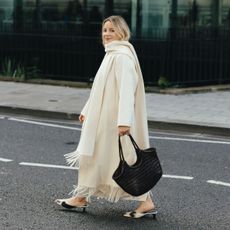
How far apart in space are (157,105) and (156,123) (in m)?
1.65

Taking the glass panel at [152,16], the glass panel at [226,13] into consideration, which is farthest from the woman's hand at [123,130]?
the glass panel at [226,13]

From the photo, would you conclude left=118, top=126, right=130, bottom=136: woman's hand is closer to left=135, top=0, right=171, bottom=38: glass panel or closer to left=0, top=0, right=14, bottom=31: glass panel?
left=135, top=0, right=171, bottom=38: glass panel

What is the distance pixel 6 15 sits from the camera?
1678 centimetres

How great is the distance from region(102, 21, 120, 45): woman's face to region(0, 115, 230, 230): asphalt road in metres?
1.51

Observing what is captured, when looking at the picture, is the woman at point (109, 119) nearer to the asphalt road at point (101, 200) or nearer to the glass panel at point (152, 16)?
the asphalt road at point (101, 200)

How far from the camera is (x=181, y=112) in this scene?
1139 cm

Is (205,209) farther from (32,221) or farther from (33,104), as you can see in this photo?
(33,104)

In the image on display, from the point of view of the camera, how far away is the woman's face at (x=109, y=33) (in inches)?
209

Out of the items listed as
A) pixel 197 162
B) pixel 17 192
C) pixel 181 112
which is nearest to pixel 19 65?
pixel 181 112

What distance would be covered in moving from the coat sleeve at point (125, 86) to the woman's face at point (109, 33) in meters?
0.19

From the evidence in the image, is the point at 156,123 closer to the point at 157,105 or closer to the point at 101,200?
the point at 157,105

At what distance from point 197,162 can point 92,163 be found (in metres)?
2.77

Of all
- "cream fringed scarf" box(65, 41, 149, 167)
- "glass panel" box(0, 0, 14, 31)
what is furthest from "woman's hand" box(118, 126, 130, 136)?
"glass panel" box(0, 0, 14, 31)

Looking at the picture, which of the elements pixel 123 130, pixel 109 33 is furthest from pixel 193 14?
pixel 123 130
